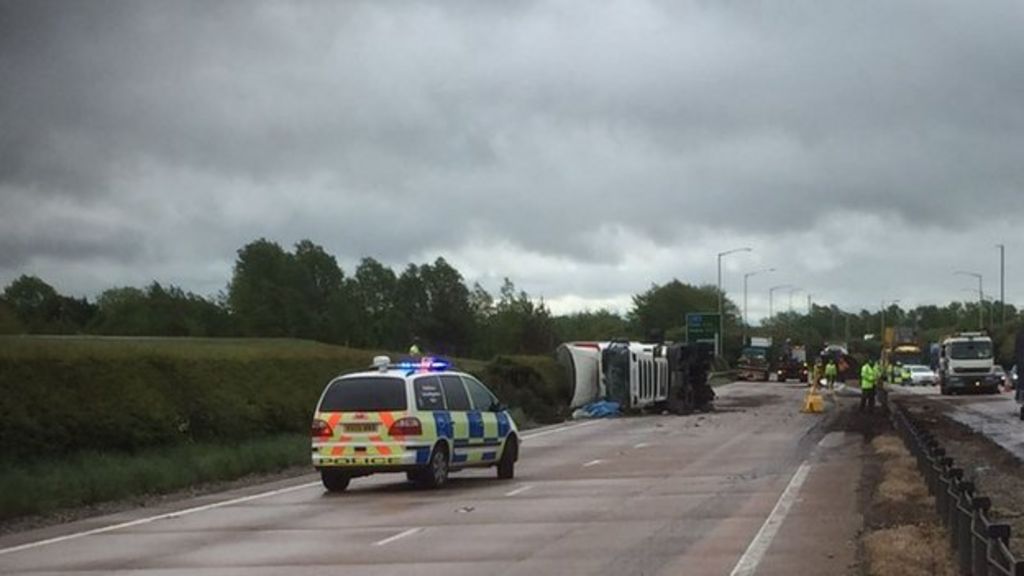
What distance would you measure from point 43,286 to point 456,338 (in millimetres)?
25851

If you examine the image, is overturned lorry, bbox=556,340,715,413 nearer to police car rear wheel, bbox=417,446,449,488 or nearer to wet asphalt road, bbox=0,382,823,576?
wet asphalt road, bbox=0,382,823,576

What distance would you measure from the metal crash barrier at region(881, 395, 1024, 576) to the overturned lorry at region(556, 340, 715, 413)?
30.8 metres

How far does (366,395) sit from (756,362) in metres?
81.7

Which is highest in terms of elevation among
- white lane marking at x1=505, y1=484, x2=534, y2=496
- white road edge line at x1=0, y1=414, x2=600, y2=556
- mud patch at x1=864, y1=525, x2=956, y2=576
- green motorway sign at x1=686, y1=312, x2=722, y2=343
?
green motorway sign at x1=686, y1=312, x2=722, y2=343

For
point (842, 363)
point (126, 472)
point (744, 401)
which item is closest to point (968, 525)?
point (126, 472)

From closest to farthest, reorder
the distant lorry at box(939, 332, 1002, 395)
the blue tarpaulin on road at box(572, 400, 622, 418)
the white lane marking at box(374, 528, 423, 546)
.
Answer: the white lane marking at box(374, 528, 423, 546) < the blue tarpaulin on road at box(572, 400, 622, 418) < the distant lorry at box(939, 332, 1002, 395)

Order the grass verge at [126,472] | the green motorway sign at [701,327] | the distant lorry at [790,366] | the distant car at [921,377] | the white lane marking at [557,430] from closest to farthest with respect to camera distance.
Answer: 1. the grass verge at [126,472]
2. the white lane marking at [557,430]
3. the green motorway sign at [701,327]
4. the distant car at [921,377]
5. the distant lorry at [790,366]

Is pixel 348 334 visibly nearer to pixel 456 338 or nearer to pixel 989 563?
pixel 456 338

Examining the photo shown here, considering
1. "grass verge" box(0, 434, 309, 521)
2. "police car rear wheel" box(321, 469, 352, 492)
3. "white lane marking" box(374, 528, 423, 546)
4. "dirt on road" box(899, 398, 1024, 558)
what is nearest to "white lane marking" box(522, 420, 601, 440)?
"grass verge" box(0, 434, 309, 521)

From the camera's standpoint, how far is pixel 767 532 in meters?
16.2

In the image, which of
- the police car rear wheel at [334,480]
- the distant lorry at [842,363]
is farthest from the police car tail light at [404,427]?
the distant lorry at [842,363]

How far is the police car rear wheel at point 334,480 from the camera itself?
22.9 meters

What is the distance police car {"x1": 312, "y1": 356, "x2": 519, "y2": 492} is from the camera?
22062mm

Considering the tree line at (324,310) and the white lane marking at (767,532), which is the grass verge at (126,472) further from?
the tree line at (324,310)
